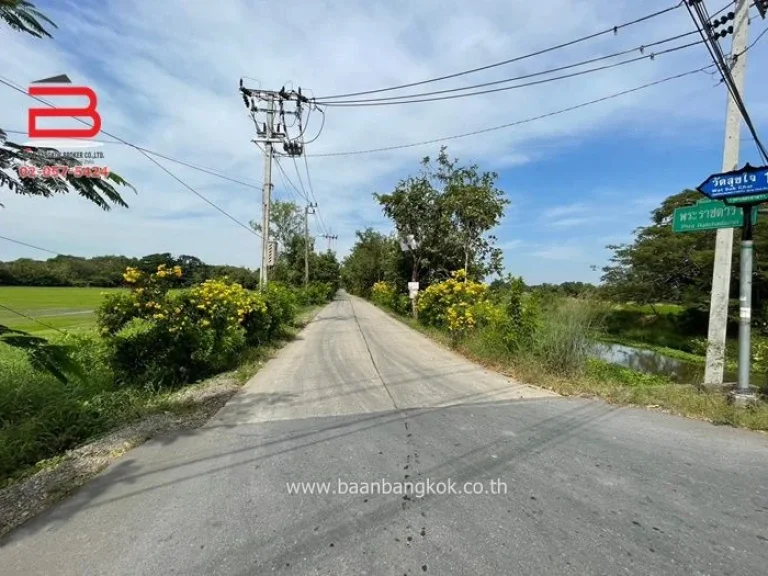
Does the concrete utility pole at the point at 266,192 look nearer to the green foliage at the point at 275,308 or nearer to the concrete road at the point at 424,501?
the green foliage at the point at 275,308

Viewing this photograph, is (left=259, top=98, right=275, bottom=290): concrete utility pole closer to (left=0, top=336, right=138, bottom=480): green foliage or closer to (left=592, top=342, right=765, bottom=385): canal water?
(left=0, top=336, right=138, bottom=480): green foliage

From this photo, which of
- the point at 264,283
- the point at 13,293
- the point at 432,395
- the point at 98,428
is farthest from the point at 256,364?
the point at 13,293

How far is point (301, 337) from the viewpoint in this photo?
43.0 ft

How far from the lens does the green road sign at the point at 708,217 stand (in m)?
4.74

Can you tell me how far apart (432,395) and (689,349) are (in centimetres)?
1910

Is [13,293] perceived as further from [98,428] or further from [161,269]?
[98,428]

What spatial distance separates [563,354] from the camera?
6539mm

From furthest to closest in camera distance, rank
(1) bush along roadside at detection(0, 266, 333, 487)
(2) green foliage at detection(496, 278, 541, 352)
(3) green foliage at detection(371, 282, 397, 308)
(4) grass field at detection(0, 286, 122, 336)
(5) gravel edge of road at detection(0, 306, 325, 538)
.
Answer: (3) green foliage at detection(371, 282, 397, 308) → (4) grass field at detection(0, 286, 122, 336) → (2) green foliage at detection(496, 278, 541, 352) → (1) bush along roadside at detection(0, 266, 333, 487) → (5) gravel edge of road at detection(0, 306, 325, 538)

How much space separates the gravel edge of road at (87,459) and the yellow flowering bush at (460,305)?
6.36 meters

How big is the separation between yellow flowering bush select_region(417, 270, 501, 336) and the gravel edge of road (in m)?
6.36

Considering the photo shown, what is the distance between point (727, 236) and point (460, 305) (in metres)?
6.13

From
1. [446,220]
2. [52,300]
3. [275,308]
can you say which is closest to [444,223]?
[446,220]

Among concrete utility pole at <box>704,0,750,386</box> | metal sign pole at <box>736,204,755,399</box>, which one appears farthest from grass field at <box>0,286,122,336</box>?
metal sign pole at <box>736,204,755,399</box>

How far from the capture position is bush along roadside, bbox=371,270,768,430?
15.2ft
